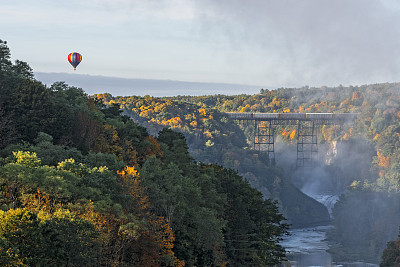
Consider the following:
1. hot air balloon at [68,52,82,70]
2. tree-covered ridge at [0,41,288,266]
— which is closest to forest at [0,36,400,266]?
tree-covered ridge at [0,41,288,266]

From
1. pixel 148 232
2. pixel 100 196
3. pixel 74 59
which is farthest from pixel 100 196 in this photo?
pixel 74 59

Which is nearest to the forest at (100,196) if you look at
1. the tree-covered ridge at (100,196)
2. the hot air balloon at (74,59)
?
the tree-covered ridge at (100,196)

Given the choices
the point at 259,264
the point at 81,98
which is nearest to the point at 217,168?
the point at 259,264

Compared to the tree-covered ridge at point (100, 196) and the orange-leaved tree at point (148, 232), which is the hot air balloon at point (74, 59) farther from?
the orange-leaved tree at point (148, 232)

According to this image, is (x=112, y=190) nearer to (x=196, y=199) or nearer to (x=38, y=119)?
(x=38, y=119)

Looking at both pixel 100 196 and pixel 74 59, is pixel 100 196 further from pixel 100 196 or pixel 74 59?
pixel 74 59

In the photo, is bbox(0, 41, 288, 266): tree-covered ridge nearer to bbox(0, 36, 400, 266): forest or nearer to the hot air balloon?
bbox(0, 36, 400, 266): forest
